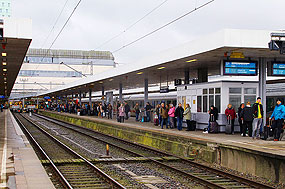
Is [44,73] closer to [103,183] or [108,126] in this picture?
[108,126]

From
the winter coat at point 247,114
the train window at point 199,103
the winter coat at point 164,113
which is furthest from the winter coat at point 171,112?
the winter coat at point 247,114

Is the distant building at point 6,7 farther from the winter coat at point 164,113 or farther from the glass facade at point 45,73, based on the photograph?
the glass facade at point 45,73

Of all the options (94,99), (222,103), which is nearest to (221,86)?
(222,103)

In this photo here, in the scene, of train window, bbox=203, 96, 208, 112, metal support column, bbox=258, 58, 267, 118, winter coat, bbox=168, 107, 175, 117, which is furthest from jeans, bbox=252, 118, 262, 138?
winter coat, bbox=168, 107, 175, 117

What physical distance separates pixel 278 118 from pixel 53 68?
82486 millimetres

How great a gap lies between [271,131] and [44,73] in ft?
265

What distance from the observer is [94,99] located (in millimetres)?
62656

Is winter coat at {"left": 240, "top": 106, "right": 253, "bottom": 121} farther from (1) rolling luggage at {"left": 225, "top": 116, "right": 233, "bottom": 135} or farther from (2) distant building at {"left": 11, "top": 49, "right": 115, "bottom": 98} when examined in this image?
(2) distant building at {"left": 11, "top": 49, "right": 115, "bottom": 98}

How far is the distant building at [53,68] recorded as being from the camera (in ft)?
282

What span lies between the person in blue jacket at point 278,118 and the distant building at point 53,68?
68994 millimetres

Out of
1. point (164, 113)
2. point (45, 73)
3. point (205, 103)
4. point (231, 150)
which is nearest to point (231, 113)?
point (205, 103)

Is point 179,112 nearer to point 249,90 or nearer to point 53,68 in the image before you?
point 249,90

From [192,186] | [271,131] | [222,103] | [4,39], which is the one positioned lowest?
Answer: [192,186]

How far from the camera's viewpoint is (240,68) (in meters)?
16.6
